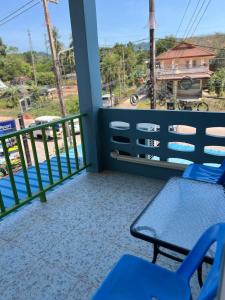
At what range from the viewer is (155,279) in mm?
1002

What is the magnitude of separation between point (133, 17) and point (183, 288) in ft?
13.9

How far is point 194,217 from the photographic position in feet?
3.76

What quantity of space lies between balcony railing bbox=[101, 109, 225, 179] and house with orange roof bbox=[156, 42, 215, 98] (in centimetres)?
74

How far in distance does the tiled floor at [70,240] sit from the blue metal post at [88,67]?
2.09ft

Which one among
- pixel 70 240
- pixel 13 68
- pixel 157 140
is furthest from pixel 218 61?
pixel 13 68

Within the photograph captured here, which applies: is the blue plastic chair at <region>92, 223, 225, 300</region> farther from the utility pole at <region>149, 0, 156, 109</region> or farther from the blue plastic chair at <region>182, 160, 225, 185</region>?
the utility pole at <region>149, 0, 156, 109</region>

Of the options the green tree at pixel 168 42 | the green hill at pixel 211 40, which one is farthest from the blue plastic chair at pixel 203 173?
the green tree at pixel 168 42

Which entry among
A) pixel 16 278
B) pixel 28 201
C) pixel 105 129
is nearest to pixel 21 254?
pixel 16 278

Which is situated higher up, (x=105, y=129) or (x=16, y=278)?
(x=105, y=129)

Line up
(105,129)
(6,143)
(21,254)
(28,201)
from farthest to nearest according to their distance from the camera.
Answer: (105,129), (28,201), (6,143), (21,254)

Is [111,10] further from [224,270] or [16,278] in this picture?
→ [224,270]

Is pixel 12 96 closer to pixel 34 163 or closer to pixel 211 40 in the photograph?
pixel 34 163

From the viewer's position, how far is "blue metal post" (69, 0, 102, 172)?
256cm

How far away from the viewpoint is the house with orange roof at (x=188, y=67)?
295 cm
